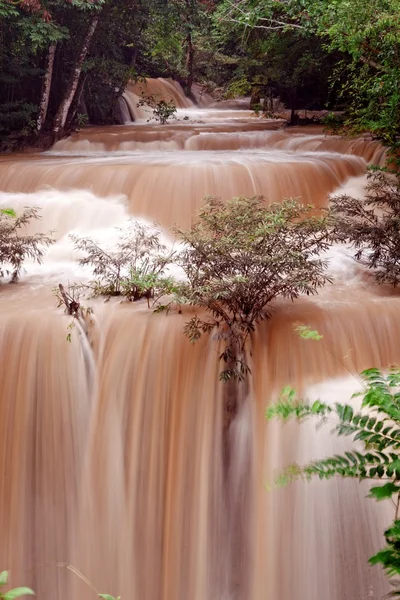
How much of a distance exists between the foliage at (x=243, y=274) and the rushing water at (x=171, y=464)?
0.16 m

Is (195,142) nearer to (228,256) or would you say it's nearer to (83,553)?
(228,256)

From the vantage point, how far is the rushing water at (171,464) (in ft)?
12.0

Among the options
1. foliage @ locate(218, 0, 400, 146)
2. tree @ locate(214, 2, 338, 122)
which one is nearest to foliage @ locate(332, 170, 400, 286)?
foliage @ locate(218, 0, 400, 146)

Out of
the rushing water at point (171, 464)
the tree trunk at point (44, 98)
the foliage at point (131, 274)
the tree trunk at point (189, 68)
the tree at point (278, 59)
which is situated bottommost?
the rushing water at point (171, 464)

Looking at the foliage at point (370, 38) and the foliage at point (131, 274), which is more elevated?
the foliage at point (370, 38)

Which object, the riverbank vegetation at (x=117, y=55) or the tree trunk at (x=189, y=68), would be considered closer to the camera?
the riverbank vegetation at (x=117, y=55)

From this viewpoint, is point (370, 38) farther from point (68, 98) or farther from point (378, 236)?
point (68, 98)

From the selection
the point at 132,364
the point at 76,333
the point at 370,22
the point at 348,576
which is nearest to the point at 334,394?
the point at 348,576

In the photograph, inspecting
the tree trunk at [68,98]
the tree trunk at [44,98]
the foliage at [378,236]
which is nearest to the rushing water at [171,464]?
the foliage at [378,236]

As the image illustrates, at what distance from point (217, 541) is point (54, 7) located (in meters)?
10.8

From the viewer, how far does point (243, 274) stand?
4.30 meters

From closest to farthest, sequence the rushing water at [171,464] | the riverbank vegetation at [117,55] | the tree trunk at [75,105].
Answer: the rushing water at [171,464]
the riverbank vegetation at [117,55]
the tree trunk at [75,105]

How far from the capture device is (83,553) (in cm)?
402

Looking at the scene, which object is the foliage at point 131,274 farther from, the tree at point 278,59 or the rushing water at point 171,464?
the tree at point 278,59
